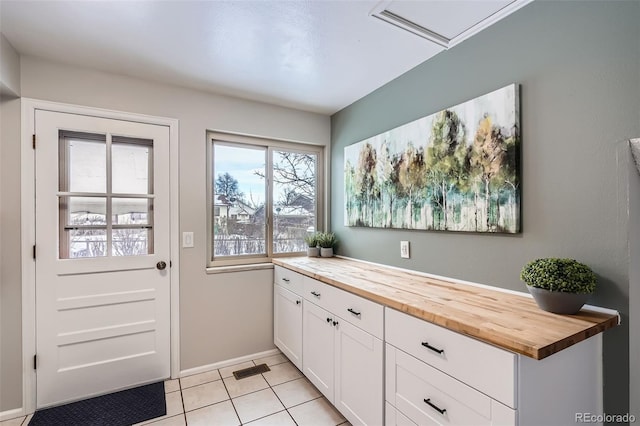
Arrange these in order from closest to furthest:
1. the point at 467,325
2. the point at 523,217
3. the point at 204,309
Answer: the point at 467,325, the point at 523,217, the point at 204,309

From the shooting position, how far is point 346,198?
282cm

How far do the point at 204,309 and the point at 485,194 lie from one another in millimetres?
2276

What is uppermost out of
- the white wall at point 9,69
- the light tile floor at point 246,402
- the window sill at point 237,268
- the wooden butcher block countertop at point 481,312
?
the white wall at point 9,69

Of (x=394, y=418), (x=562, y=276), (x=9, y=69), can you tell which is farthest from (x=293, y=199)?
(x=562, y=276)

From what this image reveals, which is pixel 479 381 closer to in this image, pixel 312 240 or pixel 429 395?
pixel 429 395

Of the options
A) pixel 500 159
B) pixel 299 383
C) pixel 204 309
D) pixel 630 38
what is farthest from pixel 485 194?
pixel 204 309

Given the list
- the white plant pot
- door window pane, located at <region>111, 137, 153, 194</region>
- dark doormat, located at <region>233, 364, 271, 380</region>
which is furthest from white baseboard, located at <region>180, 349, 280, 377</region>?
door window pane, located at <region>111, 137, 153, 194</region>

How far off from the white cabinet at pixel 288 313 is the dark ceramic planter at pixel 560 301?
1526mm

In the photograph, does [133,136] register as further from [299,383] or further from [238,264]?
Answer: [299,383]

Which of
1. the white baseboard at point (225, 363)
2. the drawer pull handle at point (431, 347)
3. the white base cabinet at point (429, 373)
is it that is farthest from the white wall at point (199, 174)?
the drawer pull handle at point (431, 347)

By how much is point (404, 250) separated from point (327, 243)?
95cm

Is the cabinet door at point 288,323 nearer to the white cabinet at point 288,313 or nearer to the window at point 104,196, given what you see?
the white cabinet at point 288,313

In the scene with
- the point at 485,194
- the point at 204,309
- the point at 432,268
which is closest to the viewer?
the point at 485,194

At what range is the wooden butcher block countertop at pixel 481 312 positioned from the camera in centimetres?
99
